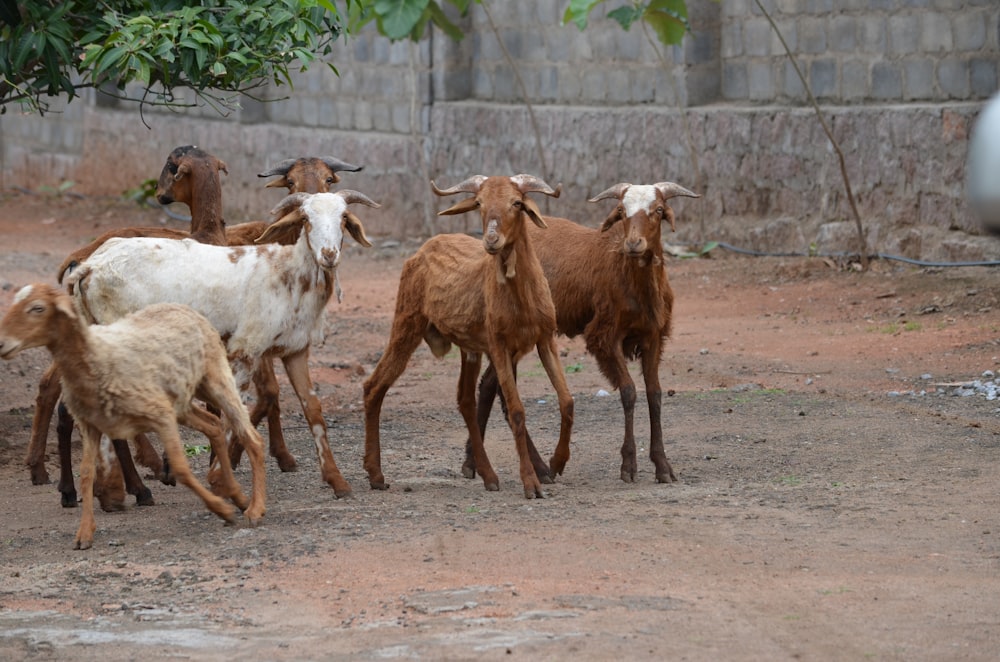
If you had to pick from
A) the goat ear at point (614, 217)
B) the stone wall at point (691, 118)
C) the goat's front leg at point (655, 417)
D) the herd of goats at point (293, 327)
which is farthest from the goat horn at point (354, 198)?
the stone wall at point (691, 118)

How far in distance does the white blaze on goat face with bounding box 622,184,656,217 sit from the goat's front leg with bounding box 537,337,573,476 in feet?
3.03

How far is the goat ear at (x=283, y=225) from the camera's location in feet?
26.3

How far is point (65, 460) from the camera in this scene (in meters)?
8.02

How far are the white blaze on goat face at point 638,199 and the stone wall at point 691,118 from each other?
653 cm

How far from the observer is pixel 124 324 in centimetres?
708

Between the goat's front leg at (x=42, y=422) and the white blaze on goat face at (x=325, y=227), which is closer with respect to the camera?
the white blaze on goat face at (x=325, y=227)

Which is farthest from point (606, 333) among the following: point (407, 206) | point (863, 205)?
point (407, 206)

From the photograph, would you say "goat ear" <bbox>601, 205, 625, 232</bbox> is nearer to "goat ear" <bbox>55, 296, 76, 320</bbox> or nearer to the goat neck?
the goat neck

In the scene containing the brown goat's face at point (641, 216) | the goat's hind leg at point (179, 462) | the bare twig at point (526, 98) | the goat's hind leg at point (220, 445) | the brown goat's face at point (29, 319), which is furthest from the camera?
the bare twig at point (526, 98)

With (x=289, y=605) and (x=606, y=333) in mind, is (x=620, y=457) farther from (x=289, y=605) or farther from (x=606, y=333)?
(x=289, y=605)

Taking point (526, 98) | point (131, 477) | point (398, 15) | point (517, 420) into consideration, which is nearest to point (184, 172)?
point (131, 477)

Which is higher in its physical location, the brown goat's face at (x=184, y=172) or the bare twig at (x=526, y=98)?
the bare twig at (x=526, y=98)

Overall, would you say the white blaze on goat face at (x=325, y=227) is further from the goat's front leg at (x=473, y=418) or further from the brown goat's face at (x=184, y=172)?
the brown goat's face at (x=184, y=172)

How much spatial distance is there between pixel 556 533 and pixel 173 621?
1.89 metres
